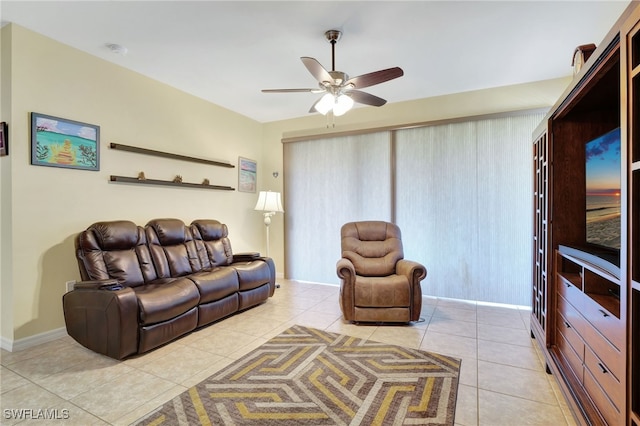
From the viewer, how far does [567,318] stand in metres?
1.98

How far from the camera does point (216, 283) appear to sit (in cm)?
317

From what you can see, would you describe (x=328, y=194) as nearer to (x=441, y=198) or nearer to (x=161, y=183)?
(x=441, y=198)

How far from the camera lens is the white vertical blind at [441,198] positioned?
383 centimetres

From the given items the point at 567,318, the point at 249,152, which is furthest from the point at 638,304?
the point at 249,152

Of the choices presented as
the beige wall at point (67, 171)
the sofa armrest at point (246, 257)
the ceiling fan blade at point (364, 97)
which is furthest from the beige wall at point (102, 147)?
the ceiling fan blade at point (364, 97)

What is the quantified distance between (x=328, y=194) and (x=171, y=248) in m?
2.45

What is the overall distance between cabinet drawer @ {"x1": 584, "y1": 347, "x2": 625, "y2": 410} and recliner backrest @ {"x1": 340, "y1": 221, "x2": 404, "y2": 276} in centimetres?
208

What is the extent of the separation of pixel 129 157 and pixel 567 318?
4258 mm

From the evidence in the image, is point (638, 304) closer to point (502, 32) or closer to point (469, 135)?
point (502, 32)

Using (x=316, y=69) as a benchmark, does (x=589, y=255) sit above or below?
below

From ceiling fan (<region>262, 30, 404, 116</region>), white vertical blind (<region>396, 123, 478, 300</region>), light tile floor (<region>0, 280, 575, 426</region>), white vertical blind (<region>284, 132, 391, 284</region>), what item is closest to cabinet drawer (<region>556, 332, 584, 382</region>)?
light tile floor (<region>0, 280, 575, 426</region>)

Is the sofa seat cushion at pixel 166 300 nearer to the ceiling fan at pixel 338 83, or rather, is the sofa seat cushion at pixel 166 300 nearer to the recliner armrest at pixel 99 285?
the recliner armrest at pixel 99 285

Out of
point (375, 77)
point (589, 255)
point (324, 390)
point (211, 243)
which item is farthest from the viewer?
point (211, 243)
